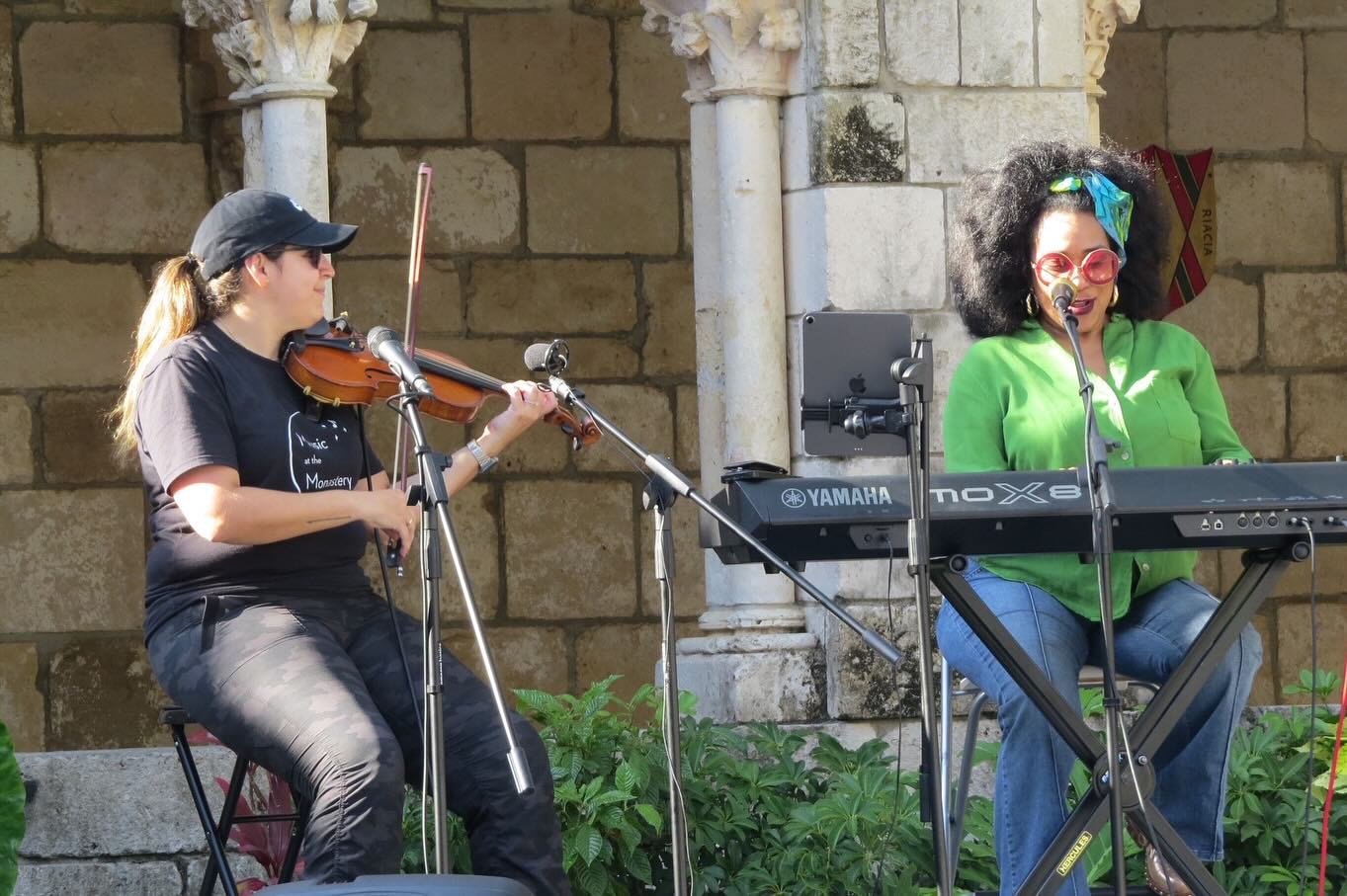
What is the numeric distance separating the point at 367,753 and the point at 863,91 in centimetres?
253

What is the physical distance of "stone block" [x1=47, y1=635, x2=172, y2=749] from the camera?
658 centimetres

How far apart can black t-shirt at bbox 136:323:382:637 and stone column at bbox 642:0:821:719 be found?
5.76 feet

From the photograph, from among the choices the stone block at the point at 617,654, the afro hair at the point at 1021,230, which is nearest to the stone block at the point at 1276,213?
the stone block at the point at 617,654

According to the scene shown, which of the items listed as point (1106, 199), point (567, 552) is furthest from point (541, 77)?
point (1106, 199)

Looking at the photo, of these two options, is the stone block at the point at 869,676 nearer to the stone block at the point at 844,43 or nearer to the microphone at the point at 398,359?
the stone block at the point at 844,43

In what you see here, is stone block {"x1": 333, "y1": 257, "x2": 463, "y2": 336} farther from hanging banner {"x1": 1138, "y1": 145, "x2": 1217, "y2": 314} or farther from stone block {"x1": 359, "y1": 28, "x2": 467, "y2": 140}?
hanging banner {"x1": 1138, "y1": 145, "x2": 1217, "y2": 314}

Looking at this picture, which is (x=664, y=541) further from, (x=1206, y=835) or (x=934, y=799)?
(x=1206, y=835)

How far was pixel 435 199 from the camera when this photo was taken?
6918 mm

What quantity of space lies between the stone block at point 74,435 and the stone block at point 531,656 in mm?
1286

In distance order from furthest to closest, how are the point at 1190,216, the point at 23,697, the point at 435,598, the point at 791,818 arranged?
1. the point at 1190,216
2. the point at 23,697
3. the point at 791,818
4. the point at 435,598

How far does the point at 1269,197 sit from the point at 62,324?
4.20 m

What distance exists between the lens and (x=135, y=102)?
6.68m

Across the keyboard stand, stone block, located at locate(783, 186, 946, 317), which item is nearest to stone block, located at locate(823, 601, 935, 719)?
stone block, located at locate(783, 186, 946, 317)

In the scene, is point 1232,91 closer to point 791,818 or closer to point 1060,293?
point 791,818
